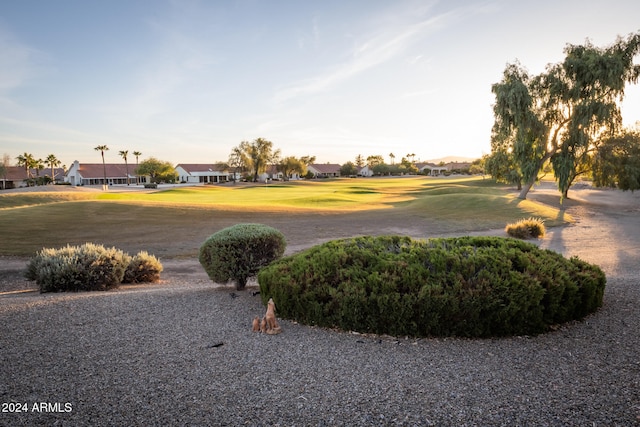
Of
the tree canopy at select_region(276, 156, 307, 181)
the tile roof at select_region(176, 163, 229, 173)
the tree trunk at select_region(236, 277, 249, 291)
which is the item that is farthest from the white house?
the tree trunk at select_region(236, 277, 249, 291)

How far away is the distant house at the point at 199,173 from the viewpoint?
361 feet

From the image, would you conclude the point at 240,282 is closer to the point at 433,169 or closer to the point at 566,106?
the point at 566,106

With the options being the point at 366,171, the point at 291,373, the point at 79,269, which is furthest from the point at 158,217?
the point at 366,171

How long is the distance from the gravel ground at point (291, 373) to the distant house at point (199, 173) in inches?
4154

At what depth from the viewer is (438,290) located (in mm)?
5672

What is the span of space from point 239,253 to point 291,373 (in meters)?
4.63

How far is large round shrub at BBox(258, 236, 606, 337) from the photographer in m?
5.65

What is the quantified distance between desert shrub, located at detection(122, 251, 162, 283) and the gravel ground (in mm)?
4524

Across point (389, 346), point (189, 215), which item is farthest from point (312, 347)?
point (189, 215)

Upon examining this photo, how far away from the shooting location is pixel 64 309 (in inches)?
274

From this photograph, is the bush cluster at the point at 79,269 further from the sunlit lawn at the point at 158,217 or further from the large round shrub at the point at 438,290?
the sunlit lawn at the point at 158,217

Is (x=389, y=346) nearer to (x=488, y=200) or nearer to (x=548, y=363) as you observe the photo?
(x=548, y=363)

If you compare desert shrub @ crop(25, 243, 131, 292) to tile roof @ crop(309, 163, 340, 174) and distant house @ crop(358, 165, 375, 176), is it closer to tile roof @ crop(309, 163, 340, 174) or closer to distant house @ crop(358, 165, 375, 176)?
tile roof @ crop(309, 163, 340, 174)

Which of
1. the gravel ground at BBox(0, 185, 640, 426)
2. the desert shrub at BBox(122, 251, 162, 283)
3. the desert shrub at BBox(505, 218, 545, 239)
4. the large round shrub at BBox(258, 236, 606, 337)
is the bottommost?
the desert shrub at BBox(505, 218, 545, 239)
